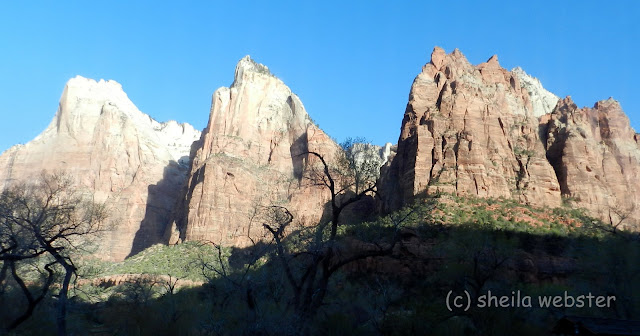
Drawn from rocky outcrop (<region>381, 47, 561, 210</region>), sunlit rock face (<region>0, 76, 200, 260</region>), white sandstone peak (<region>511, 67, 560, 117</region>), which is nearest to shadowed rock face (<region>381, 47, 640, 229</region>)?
rocky outcrop (<region>381, 47, 561, 210</region>)

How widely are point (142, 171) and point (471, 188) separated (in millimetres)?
78958

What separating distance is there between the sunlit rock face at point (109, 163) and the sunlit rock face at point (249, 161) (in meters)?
15.1

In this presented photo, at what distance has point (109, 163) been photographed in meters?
109

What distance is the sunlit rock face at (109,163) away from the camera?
103000mm

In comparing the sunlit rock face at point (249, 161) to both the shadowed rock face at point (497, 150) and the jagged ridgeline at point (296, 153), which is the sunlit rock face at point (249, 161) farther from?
the shadowed rock face at point (497, 150)

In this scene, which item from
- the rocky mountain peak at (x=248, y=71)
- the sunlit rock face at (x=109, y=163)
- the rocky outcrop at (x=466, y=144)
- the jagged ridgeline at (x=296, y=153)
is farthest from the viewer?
the rocky mountain peak at (x=248, y=71)

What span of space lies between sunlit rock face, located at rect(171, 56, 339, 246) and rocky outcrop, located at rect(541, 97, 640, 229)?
117ft

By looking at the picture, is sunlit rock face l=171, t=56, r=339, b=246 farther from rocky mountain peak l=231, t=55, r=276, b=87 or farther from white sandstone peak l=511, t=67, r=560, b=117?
white sandstone peak l=511, t=67, r=560, b=117

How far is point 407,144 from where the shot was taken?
64.0 meters

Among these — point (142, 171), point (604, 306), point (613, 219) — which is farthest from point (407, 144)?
point (142, 171)

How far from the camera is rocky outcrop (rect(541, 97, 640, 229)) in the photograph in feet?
206

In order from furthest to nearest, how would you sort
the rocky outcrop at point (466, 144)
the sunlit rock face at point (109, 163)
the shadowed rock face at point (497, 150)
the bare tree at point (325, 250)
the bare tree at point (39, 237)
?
the sunlit rock face at point (109, 163), the shadowed rock face at point (497, 150), the rocky outcrop at point (466, 144), the bare tree at point (325, 250), the bare tree at point (39, 237)

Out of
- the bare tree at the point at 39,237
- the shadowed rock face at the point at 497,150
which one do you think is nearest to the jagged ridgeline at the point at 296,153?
the shadowed rock face at the point at 497,150

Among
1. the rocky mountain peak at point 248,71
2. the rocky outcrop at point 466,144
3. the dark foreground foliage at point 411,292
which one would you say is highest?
the rocky mountain peak at point 248,71
